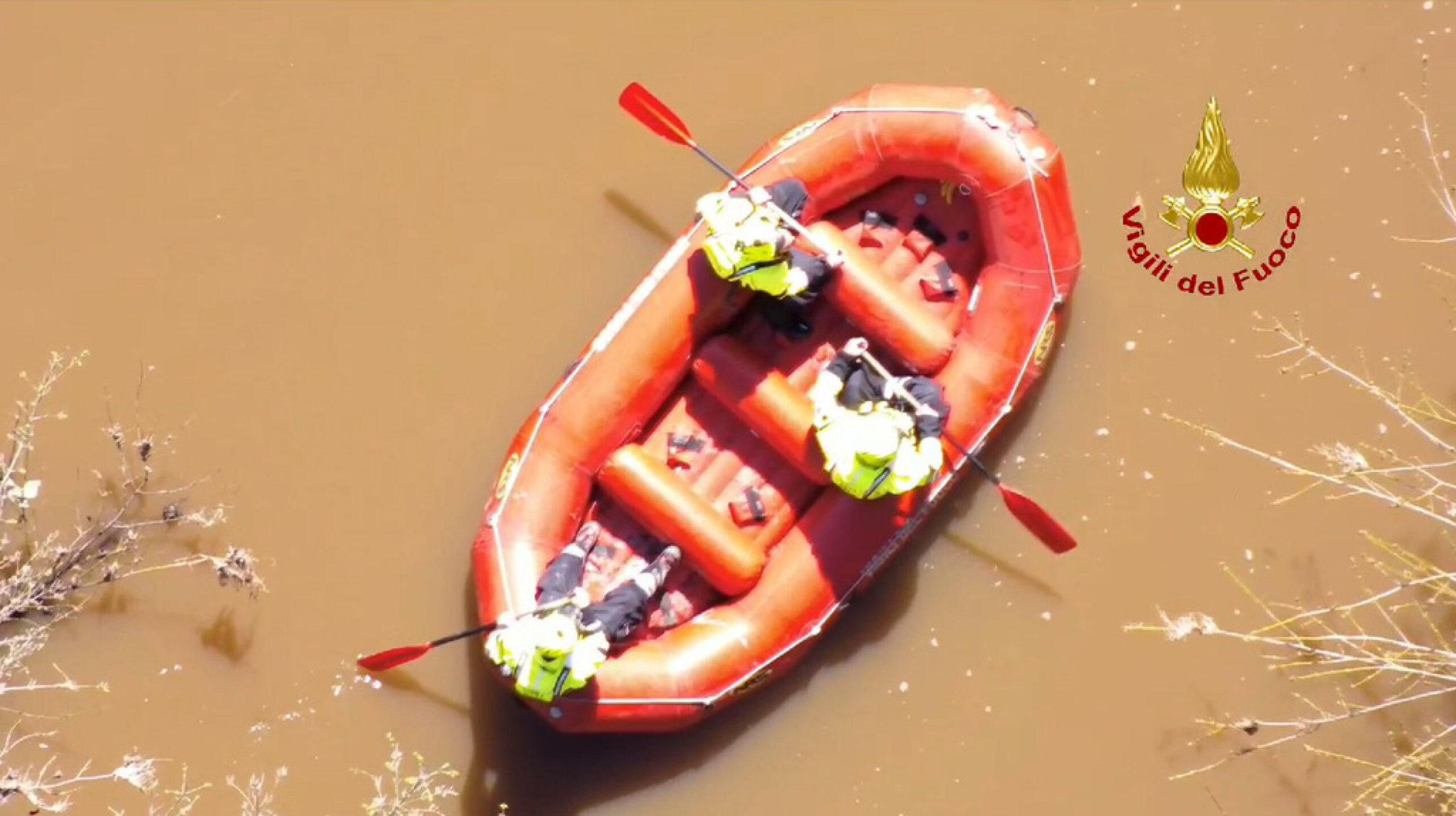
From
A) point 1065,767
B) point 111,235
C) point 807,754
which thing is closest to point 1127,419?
point 1065,767

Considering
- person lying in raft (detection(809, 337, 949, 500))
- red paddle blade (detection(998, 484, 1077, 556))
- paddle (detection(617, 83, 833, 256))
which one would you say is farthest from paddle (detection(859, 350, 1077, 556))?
paddle (detection(617, 83, 833, 256))

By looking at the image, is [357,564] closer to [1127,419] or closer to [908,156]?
[908,156]

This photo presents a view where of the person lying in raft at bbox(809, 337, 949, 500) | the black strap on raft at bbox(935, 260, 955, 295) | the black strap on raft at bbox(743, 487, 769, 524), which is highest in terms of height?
the black strap on raft at bbox(935, 260, 955, 295)

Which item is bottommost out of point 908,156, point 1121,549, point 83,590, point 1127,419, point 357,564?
point 83,590

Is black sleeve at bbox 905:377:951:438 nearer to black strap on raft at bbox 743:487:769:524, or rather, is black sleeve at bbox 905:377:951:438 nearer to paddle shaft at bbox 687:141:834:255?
paddle shaft at bbox 687:141:834:255

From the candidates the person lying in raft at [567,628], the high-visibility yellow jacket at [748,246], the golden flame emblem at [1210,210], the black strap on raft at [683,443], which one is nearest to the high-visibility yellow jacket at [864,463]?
the high-visibility yellow jacket at [748,246]

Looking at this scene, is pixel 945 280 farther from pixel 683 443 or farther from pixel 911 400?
pixel 683 443
